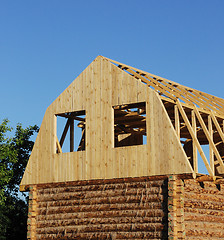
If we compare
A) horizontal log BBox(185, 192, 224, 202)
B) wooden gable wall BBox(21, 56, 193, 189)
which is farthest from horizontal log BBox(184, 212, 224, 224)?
wooden gable wall BBox(21, 56, 193, 189)

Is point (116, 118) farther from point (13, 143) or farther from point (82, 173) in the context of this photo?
point (13, 143)

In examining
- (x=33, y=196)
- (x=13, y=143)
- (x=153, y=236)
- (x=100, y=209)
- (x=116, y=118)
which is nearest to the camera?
(x=153, y=236)

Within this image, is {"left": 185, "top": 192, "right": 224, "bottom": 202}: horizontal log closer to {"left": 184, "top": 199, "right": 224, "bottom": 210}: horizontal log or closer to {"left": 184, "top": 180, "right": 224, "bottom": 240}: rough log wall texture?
{"left": 184, "top": 180, "right": 224, "bottom": 240}: rough log wall texture

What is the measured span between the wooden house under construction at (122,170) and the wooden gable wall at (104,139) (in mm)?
45

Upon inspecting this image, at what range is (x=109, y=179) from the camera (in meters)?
22.7

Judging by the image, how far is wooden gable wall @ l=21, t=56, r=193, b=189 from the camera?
70.5 feet

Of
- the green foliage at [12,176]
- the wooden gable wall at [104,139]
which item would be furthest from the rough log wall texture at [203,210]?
the green foliage at [12,176]

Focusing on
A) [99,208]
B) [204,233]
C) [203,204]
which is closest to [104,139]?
[99,208]

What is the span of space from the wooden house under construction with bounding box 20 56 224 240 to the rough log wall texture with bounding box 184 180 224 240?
0.04m

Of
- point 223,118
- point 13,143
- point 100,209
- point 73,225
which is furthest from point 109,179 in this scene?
point 13,143

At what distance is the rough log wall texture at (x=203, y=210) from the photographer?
21641 millimetres

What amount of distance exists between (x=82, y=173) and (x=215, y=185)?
646cm

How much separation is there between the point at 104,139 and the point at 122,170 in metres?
1.83

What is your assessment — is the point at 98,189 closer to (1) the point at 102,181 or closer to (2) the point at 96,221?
(1) the point at 102,181
